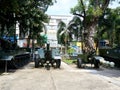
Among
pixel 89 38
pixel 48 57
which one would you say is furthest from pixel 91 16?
pixel 48 57

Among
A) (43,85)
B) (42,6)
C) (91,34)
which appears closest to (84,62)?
(91,34)

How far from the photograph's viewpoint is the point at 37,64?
25609 mm

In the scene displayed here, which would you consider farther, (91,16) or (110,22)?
(110,22)

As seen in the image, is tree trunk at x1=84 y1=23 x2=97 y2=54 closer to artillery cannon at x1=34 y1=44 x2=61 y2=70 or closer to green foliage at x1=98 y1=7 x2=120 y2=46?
artillery cannon at x1=34 y1=44 x2=61 y2=70

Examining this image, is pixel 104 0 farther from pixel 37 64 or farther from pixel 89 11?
pixel 37 64

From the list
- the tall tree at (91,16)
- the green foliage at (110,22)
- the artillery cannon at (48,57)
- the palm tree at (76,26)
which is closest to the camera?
the artillery cannon at (48,57)

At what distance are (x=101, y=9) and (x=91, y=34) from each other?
2.55 metres

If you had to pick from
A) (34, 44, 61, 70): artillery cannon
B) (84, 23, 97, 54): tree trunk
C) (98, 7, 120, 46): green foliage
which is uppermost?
(98, 7, 120, 46): green foliage

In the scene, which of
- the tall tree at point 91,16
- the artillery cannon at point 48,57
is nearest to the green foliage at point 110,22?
the tall tree at point 91,16

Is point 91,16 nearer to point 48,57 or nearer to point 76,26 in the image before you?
point 48,57

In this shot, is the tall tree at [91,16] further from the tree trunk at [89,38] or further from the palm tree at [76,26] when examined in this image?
the palm tree at [76,26]

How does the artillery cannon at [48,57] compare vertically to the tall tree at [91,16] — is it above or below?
below

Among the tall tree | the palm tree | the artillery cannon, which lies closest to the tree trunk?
the tall tree

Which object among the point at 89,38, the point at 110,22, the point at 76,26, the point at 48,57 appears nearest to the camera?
the point at 48,57
